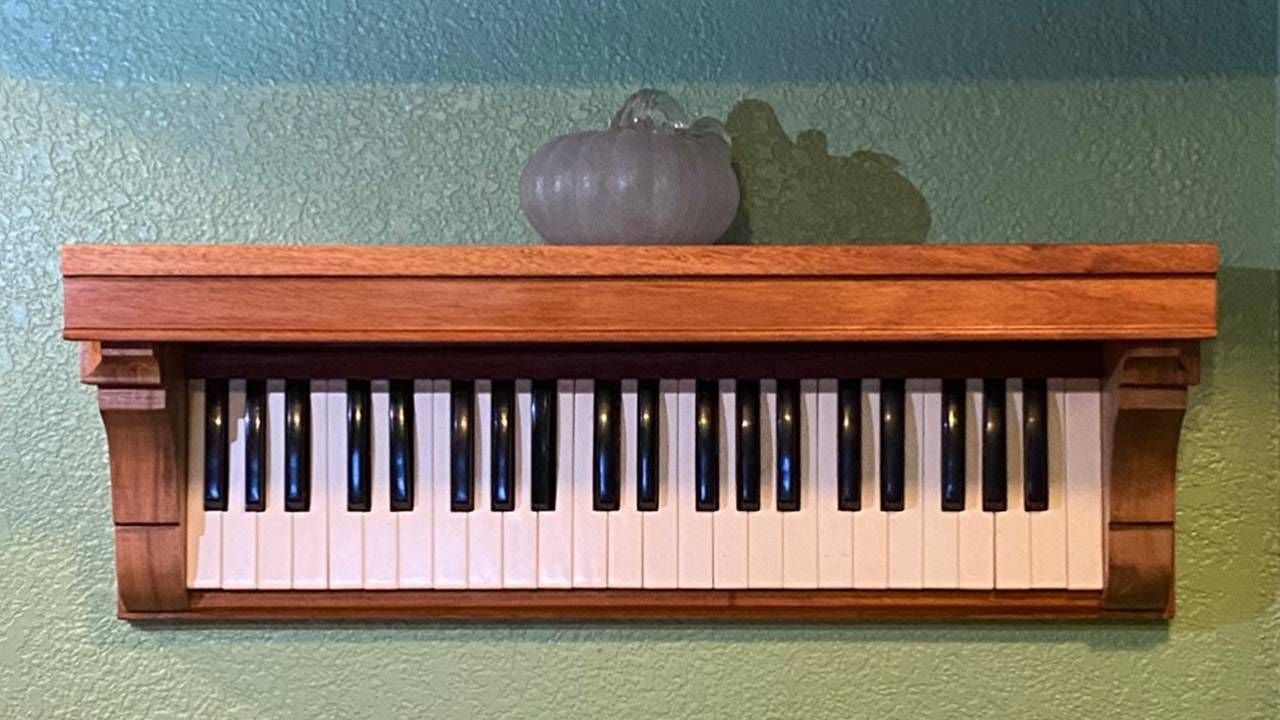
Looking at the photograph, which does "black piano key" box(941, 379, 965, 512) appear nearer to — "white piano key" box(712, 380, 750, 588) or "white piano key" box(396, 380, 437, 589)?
"white piano key" box(712, 380, 750, 588)


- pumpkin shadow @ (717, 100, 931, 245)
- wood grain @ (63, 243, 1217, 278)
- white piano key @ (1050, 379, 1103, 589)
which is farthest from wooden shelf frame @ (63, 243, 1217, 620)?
pumpkin shadow @ (717, 100, 931, 245)

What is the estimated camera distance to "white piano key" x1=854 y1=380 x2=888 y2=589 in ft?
3.72

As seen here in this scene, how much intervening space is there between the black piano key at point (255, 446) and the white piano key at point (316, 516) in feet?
0.12

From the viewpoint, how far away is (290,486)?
1.12 m

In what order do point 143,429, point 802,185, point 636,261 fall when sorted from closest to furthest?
point 636,261, point 143,429, point 802,185

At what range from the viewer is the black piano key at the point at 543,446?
113 centimetres

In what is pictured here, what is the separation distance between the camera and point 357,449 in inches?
44.4

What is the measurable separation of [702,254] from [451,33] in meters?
0.38

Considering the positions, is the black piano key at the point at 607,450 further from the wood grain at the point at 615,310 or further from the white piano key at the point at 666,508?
the wood grain at the point at 615,310

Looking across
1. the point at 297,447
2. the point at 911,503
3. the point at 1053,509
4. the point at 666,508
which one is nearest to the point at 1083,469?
the point at 1053,509

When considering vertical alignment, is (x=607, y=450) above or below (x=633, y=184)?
below

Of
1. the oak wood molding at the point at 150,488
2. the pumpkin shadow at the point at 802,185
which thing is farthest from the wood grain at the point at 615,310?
the pumpkin shadow at the point at 802,185

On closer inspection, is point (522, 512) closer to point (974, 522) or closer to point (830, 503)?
point (830, 503)

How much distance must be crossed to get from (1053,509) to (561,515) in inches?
16.8
